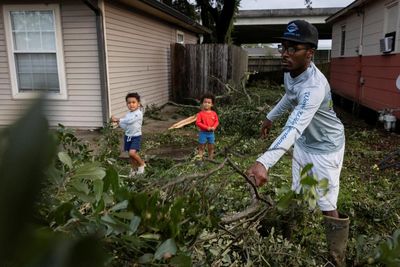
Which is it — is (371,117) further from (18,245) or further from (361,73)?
(18,245)

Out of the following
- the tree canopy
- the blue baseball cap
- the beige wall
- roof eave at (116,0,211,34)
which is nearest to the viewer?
the blue baseball cap

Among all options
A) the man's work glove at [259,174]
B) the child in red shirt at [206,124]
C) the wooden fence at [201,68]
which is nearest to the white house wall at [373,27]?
the wooden fence at [201,68]

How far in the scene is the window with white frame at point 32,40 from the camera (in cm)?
850

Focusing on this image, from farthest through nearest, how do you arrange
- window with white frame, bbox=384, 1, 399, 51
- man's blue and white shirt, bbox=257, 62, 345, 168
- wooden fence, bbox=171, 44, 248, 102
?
wooden fence, bbox=171, 44, 248, 102
window with white frame, bbox=384, 1, 399, 51
man's blue and white shirt, bbox=257, 62, 345, 168

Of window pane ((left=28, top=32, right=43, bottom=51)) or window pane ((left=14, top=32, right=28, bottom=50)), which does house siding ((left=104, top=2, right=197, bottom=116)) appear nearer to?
window pane ((left=28, top=32, right=43, bottom=51))

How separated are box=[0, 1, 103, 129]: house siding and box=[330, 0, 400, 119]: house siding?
6438mm

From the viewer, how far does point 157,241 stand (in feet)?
4.10

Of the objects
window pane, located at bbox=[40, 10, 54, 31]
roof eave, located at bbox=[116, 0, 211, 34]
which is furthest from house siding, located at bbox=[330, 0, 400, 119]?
window pane, located at bbox=[40, 10, 54, 31]

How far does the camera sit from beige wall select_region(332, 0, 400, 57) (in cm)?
1013

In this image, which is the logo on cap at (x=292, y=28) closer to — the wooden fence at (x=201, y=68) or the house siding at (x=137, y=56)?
the house siding at (x=137, y=56)

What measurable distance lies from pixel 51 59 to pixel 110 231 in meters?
8.39

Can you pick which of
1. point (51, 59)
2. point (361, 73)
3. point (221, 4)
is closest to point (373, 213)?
point (51, 59)

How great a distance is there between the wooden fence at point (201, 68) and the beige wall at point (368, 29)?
406cm

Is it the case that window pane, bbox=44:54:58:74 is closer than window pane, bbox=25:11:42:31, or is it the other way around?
window pane, bbox=25:11:42:31
